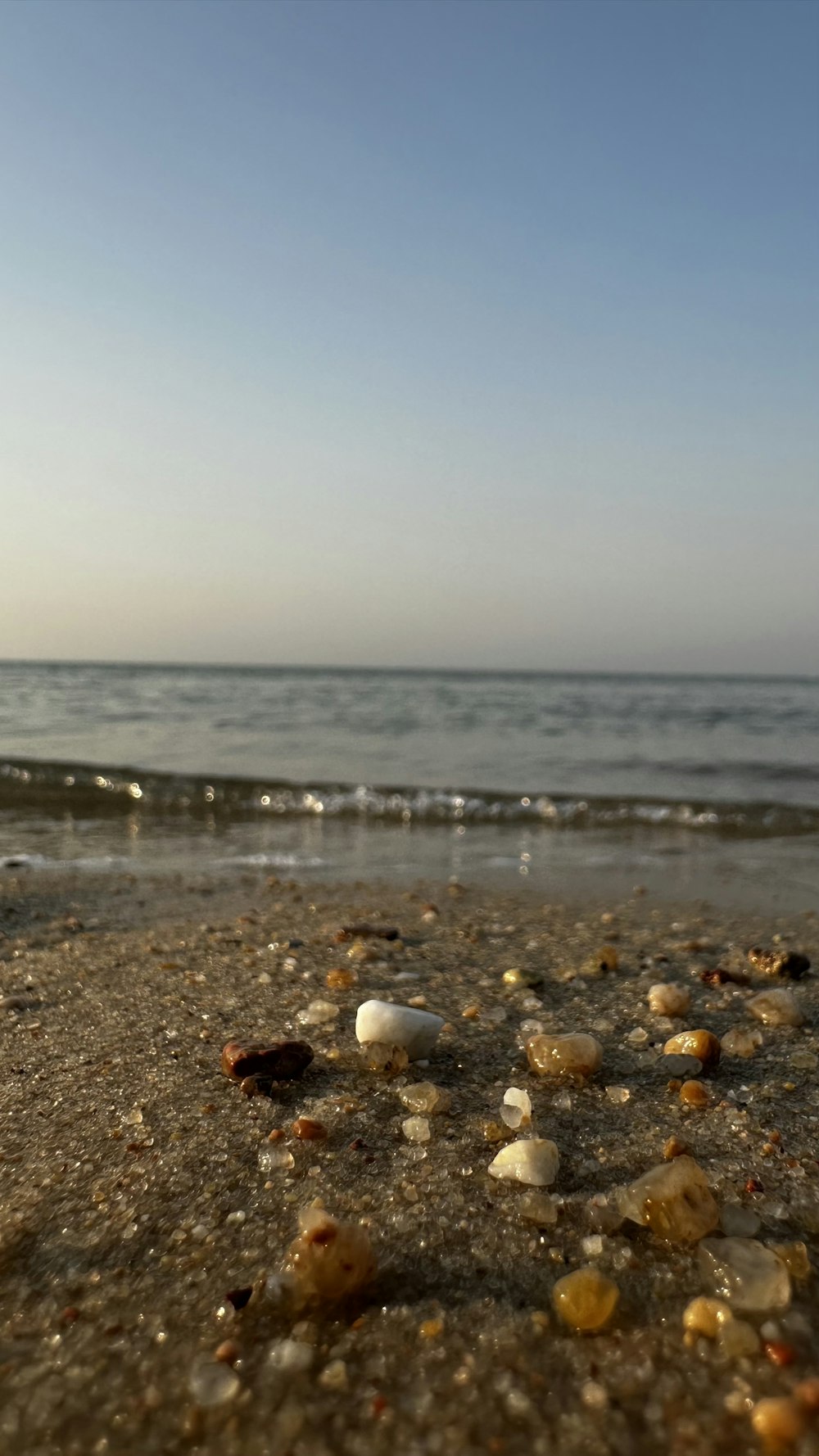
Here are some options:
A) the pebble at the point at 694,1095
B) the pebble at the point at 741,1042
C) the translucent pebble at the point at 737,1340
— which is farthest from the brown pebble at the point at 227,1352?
the pebble at the point at 741,1042

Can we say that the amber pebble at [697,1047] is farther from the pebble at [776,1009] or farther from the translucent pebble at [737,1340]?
the translucent pebble at [737,1340]

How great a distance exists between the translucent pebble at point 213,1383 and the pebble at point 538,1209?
1.75 ft

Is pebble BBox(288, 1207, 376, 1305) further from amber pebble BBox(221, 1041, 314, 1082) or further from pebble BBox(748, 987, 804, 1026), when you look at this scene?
pebble BBox(748, 987, 804, 1026)

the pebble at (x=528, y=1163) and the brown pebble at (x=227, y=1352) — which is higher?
the pebble at (x=528, y=1163)

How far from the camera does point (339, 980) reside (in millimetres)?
2814

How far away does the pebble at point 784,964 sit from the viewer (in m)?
3.02

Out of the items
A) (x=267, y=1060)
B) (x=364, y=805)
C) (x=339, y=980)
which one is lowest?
(x=364, y=805)

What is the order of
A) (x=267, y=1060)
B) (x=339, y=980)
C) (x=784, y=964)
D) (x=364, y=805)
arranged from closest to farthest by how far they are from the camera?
(x=267, y=1060) → (x=339, y=980) → (x=784, y=964) → (x=364, y=805)

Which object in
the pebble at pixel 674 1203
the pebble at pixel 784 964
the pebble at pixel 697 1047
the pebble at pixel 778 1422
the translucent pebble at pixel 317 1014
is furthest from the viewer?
the pebble at pixel 784 964

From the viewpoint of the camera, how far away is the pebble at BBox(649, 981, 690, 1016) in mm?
2533

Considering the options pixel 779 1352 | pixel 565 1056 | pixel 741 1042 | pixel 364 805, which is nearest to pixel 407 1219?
pixel 779 1352

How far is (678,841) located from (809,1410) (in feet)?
19.3

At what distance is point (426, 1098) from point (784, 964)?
170cm

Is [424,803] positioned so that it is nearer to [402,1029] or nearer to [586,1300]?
[402,1029]
